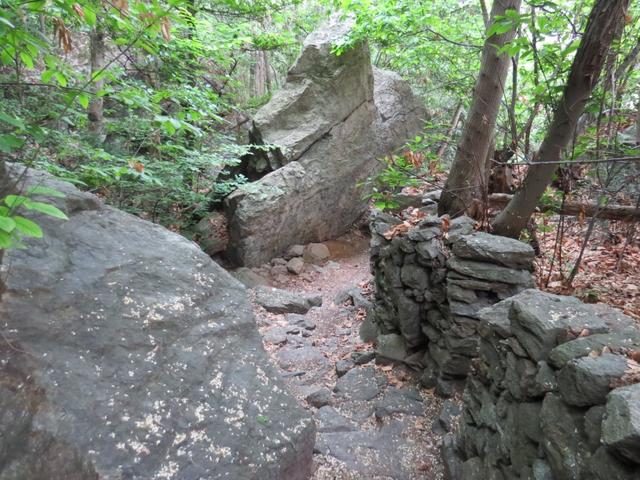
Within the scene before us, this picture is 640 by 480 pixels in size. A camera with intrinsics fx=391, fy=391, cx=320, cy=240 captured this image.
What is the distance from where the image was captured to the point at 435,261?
458 cm

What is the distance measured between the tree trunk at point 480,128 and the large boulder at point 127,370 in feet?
10.9

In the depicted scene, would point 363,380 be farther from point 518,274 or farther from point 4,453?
point 4,453

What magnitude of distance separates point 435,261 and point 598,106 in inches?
86.8

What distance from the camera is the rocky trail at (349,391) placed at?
3.35 m

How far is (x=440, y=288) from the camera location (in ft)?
15.0

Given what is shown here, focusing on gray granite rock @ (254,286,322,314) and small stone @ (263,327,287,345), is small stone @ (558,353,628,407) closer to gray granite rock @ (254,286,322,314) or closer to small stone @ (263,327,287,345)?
small stone @ (263,327,287,345)

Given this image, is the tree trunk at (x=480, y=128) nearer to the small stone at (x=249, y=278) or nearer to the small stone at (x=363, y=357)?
the small stone at (x=363, y=357)

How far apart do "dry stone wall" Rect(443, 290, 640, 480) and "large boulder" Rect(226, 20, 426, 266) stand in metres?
6.77

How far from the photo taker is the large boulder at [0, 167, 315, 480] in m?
2.07

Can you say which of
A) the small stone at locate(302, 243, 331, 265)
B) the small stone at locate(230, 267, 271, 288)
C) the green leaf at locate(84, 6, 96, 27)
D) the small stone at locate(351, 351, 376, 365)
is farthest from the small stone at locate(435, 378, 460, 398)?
the small stone at locate(302, 243, 331, 265)

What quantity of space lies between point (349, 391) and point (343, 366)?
0.57 meters

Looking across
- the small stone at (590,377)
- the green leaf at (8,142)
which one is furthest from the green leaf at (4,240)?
the small stone at (590,377)

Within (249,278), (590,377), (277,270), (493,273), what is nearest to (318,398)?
(493,273)

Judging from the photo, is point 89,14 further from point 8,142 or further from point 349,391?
point 349,391
